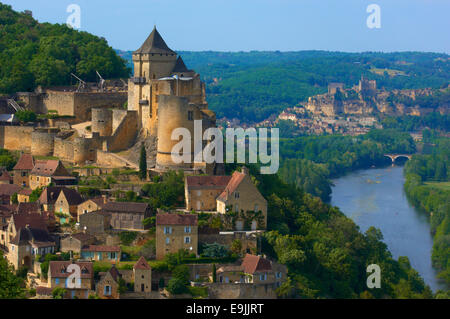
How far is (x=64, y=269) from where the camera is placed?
3081cm

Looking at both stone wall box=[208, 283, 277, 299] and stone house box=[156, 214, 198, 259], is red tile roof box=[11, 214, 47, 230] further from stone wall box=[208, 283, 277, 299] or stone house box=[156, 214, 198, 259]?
stone wall box=[208, 283, 277, 299]

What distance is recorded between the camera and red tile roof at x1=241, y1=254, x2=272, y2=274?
31.7 meters

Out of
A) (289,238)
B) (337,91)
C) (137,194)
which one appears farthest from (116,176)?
(337,91)

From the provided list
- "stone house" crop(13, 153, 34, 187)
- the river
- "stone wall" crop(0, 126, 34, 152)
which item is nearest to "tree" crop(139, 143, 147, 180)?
"stone house" crop(13, 153, 34, 187)

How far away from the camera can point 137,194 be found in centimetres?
3669

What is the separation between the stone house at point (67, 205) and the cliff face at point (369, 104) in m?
118

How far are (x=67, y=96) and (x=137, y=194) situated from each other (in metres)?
11.1

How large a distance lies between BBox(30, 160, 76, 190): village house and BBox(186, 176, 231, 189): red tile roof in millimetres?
5407

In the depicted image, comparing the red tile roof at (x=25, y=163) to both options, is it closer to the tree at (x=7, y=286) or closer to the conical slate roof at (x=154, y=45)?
the conical slate roof at (x=154, y=45)

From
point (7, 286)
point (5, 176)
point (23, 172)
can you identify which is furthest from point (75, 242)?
point (5, 176)

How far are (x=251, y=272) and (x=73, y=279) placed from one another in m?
6.14

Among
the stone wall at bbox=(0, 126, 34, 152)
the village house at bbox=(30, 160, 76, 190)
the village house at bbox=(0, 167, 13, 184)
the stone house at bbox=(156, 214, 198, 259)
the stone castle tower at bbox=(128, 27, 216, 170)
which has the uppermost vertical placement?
the stone castle tower at bbox=(128, 27, 216, 170)
